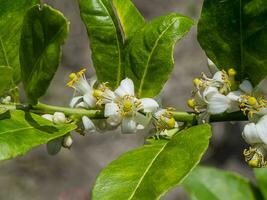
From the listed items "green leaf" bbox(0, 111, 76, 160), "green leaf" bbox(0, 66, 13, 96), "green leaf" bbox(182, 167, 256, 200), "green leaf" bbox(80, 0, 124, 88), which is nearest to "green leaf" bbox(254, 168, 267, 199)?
"green leaf" bbox(182, 167, 256, 200)

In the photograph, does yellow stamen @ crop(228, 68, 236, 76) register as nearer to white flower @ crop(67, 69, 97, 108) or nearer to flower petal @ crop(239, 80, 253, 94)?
flower petal @ crop(239, 80, 253, 94)

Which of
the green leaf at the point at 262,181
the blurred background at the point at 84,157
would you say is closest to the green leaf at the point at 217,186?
the green leaf at the point at 262,181

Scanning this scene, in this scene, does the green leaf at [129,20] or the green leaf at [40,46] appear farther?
the green leaf at [129,20]

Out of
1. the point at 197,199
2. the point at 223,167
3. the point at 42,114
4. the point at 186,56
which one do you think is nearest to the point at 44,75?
the point at 42,114

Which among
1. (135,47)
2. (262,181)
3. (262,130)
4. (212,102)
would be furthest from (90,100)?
(262,181)

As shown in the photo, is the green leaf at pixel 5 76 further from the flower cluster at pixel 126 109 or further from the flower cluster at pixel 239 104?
the flower cluster at pixel 239 104

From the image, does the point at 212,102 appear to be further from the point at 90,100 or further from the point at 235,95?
the point at 90,100
